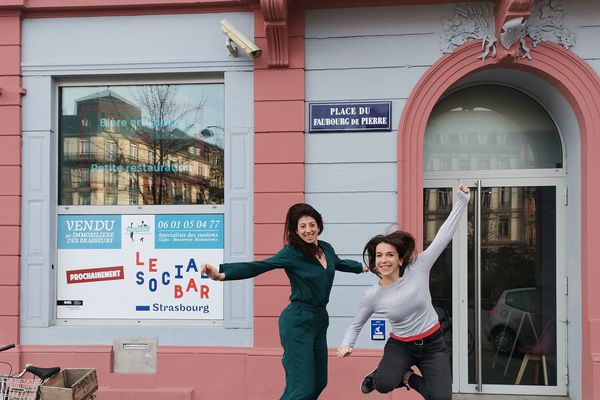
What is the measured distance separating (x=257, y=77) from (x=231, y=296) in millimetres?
2143

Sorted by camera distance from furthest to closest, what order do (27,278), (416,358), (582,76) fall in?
(27,278) → (582,76) → (416,358)

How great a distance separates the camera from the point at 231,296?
5.32 meters

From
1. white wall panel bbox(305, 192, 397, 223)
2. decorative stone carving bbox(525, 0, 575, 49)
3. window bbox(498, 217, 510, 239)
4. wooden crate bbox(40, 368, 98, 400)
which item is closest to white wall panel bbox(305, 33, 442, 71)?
decorative stone carving bbox(525, 0, 575, 49)

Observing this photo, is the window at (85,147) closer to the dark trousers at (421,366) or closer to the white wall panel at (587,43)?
the dark trousers at (421,366)

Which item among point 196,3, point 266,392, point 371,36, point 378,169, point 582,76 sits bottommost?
point 266,392

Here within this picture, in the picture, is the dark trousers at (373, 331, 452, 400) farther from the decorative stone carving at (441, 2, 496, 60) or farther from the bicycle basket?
the decorative stone carving at (441, 2, 496, 60)

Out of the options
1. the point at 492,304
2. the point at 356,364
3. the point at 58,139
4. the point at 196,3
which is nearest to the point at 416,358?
the point at 356,364

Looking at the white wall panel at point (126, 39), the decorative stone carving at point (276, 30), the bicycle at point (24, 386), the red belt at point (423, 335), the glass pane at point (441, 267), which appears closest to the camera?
the red belt at point (423, 335)

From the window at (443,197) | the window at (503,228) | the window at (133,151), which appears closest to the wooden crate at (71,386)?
the window at (133,151)

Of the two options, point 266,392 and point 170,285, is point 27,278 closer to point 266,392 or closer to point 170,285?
point 170,285

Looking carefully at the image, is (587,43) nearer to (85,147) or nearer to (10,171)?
(85,147)

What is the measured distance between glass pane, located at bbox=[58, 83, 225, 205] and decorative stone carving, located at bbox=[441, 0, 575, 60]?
2.36 metres

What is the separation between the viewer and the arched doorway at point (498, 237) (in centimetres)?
565

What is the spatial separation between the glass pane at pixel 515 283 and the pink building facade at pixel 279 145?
0.50 feet
